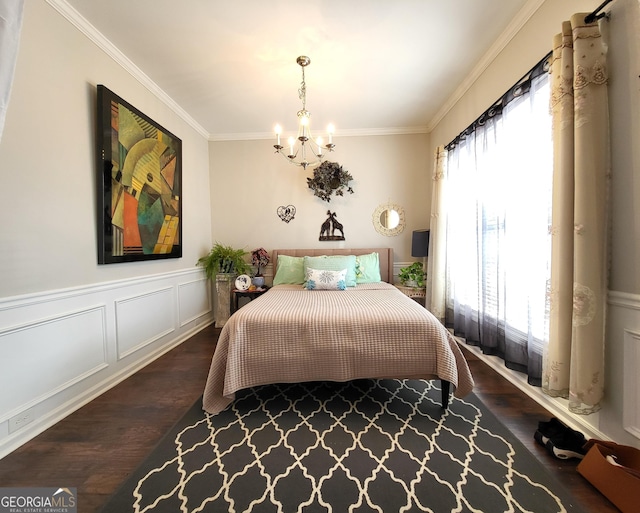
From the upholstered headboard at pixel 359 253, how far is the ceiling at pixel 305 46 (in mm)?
1868

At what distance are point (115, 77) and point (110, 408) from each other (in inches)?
108

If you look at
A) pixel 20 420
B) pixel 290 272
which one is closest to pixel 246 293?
pixel 290 272

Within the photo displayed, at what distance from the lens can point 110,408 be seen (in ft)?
6.36

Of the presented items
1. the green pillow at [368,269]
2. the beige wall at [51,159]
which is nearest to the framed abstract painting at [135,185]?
the beige wall at [51,159]

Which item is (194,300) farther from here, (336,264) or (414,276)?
(414,276)

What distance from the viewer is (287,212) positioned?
405 centimetres

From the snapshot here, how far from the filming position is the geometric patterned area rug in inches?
48.3

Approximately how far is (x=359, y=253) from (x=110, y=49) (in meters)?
3.37

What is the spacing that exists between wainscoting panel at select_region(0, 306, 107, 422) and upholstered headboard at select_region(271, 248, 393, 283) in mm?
2243

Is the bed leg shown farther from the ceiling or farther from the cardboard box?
the ceiling

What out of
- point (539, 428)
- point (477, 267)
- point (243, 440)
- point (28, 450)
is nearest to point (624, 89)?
point (477, 267)

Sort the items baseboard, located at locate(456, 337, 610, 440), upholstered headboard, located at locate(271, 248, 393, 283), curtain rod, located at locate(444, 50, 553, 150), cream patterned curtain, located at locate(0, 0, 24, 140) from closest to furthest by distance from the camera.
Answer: cream patterned curtain, located at locate(0, 0, 24, 140), baseboard, located at locate(456, 337, 610, 440), curtain rod, located at locate(444, 50, 553, 150), upholstered headboard, located at locate(271, 248, 393, 283)

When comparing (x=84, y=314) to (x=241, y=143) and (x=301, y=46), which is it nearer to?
(x=301, y=46)

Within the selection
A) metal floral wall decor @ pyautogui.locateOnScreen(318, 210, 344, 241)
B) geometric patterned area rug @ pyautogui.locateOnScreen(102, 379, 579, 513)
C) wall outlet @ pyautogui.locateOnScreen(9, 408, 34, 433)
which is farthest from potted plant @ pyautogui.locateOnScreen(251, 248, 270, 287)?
wall outlet @ pyautogui.locateOnScreen(9, 408, 34, 433)
